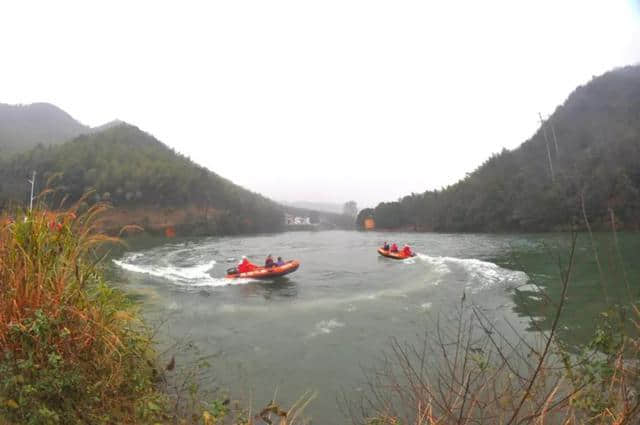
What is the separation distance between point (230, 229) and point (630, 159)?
58411 millimetres

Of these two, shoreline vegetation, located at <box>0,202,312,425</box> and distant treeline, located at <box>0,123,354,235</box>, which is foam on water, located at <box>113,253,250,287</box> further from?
distant treeline, located at <box>0,123,354,235</box>

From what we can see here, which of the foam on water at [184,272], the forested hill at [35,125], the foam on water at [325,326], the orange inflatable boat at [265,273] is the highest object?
the forested hill at [35,125]

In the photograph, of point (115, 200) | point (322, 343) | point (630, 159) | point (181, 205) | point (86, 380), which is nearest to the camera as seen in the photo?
point (86, 380)

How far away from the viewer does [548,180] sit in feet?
96.0

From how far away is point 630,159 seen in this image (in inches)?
1672

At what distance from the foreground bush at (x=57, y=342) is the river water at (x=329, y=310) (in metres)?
2.70

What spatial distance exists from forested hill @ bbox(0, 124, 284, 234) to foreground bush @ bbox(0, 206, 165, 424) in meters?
59.4

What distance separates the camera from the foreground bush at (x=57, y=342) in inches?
127

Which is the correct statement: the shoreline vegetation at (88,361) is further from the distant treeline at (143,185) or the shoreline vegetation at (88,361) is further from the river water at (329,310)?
the distant treeline at (143,185)

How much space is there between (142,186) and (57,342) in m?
70.5

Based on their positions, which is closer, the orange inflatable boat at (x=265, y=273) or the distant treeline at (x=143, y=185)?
the orange inflatable boat at (x=265, y=273)

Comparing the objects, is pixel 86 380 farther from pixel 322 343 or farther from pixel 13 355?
pixel 322 343

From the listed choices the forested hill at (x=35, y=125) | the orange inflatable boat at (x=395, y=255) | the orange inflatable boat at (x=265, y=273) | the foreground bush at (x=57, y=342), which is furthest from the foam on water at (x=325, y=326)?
the forested hill at (x=35, y=125)

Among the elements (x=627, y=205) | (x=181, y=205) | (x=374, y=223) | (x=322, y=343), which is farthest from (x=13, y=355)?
(x=374, y=223)
